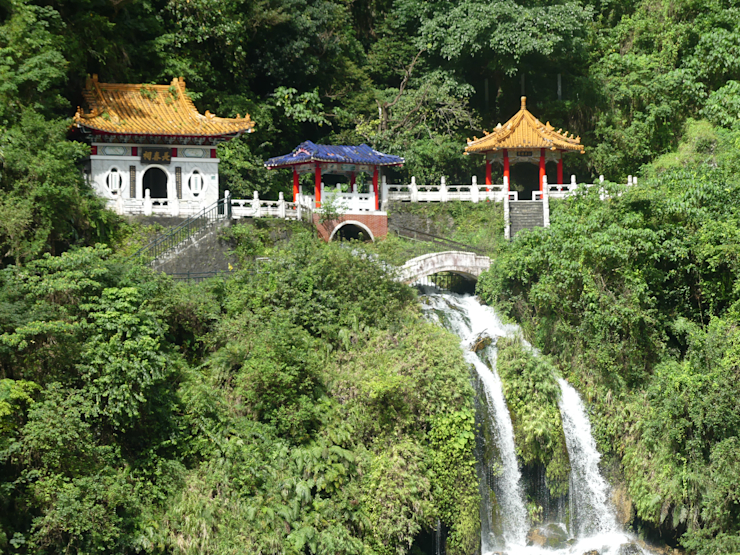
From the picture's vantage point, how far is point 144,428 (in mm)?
21016

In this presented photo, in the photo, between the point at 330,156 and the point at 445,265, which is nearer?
the point at 445,265

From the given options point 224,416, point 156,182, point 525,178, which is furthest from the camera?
point 525,178

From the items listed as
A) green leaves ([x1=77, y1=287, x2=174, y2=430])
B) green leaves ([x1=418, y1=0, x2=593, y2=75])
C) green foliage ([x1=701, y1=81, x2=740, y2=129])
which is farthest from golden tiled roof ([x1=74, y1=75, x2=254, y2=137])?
green foliage ([x1=701, y1=81, x2=740, y2=129])

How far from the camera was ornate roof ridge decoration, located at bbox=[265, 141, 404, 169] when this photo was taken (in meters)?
32.3

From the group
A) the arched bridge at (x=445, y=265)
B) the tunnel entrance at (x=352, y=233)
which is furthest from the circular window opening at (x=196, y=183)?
the arched bridge at (x=445, y=265)

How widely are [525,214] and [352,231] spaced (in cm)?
699

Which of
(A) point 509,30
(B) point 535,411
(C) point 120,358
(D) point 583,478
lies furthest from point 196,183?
(A) point 509,30

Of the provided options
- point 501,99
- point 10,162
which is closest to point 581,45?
point 501,99

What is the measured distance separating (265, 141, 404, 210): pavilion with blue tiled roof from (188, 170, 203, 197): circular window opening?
8.81 ft

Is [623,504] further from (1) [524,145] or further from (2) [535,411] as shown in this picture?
(1) [524,145]

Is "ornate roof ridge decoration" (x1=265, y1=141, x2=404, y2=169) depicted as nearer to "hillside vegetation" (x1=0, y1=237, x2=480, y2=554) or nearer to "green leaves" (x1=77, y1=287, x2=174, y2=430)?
"hillside vegetation" (x1=0, y1=237, x2=480, y2=554)

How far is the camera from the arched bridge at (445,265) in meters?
29.6

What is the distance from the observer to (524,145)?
Answer: 36.8 meters

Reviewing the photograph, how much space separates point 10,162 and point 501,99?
27734 mm
